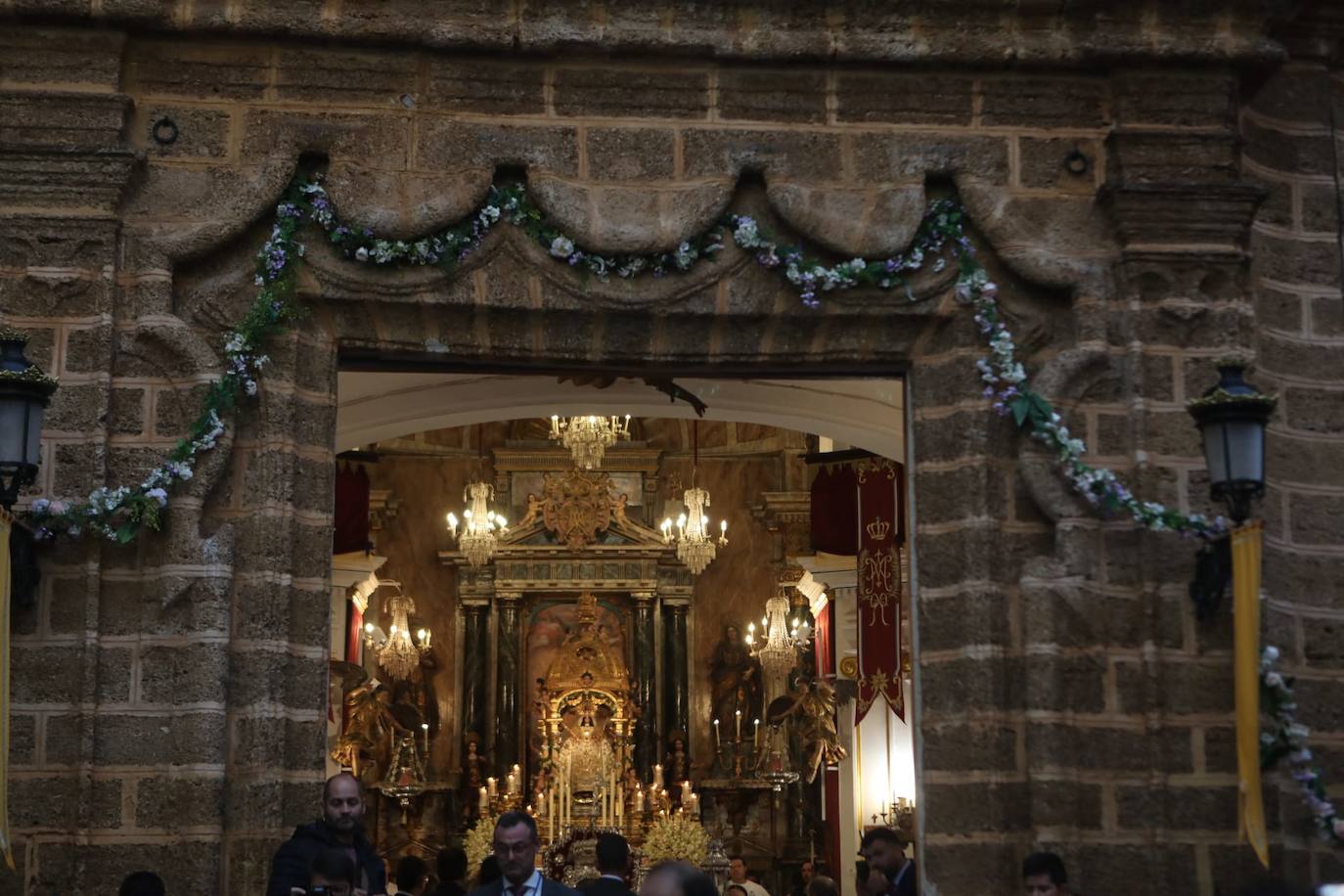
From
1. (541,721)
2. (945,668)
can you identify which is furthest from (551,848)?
(945,668)

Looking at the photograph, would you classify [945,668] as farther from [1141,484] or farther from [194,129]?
[194,129]

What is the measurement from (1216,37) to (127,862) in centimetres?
469

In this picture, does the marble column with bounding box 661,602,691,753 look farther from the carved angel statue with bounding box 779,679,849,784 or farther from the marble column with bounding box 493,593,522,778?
the marble column with bounding box 493,593,522,778

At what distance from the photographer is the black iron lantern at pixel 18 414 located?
5.56 meters

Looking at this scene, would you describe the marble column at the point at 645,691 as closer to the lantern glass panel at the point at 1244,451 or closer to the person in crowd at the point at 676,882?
the lantern glass panel at the point at 1244,451

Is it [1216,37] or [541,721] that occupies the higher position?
[1216,37]

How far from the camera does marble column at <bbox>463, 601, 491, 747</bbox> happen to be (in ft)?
57.9

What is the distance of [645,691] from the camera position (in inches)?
696

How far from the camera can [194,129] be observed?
658 cm

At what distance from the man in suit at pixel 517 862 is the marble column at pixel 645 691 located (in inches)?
479

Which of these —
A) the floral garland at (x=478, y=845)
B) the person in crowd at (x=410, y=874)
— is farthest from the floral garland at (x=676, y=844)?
the person in crowd at (x=410, y=874)

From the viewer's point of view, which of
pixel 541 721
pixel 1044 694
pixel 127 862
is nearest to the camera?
pixel 127 862

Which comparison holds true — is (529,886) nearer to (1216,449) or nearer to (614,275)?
(614,275)

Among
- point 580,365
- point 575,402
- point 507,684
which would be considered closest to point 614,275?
point 580,365
